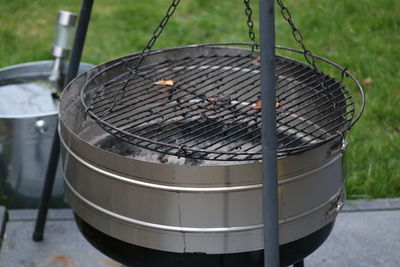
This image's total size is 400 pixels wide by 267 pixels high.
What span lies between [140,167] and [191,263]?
37 cm

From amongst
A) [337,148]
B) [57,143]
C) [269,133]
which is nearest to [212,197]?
[269,133]

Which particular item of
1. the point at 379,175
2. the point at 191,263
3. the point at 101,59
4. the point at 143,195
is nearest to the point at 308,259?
the point at 379,175

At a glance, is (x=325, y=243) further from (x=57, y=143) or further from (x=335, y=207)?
(x=57, y=143)

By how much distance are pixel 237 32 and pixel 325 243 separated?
254 centimetres

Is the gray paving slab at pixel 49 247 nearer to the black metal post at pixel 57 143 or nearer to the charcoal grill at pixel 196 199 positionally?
the black metal post at pixel 57 143

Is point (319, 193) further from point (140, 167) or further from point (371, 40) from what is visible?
point (371, 40)

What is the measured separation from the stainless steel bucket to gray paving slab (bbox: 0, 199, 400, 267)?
95 millimetres

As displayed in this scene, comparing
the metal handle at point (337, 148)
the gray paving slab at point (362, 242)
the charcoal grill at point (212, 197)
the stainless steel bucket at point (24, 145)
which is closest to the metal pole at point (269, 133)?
the charcoal grill at point (212, 197)

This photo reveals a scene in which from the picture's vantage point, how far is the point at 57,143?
10.7 feet

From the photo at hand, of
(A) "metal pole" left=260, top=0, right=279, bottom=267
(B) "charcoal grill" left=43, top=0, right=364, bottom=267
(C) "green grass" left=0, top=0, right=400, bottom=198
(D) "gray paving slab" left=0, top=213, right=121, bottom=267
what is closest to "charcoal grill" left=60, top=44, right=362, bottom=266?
(B) "charcoal grill" left=43, top=0, right=364, bottom=267

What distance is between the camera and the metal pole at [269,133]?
188 cm

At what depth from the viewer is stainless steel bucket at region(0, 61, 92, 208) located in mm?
3418

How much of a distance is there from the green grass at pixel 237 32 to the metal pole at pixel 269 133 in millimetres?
2217

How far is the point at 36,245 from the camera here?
3396 millimetres
